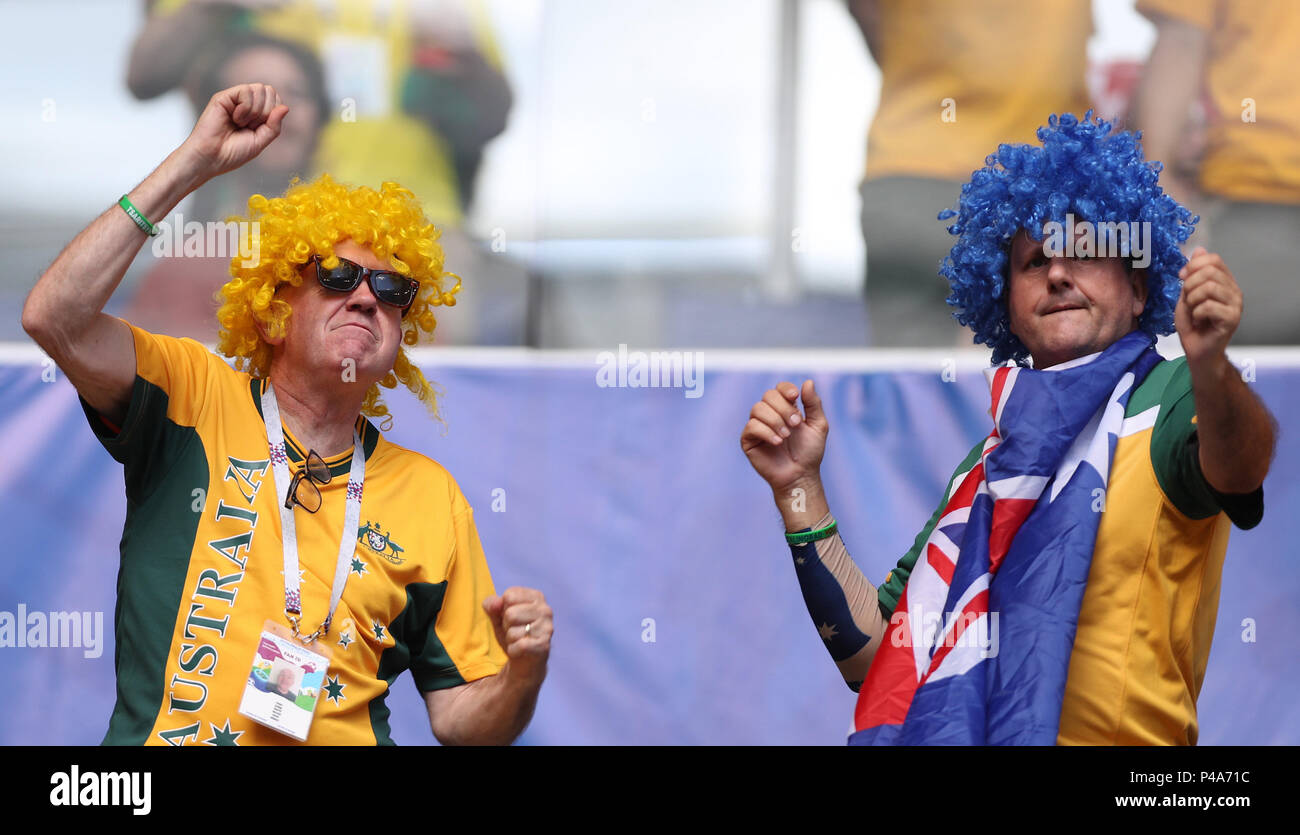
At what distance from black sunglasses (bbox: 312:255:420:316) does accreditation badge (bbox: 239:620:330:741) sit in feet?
2.45

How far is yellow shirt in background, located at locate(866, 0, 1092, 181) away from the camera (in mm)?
4242

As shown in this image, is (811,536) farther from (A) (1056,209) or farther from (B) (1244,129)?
(B) (1244,129)

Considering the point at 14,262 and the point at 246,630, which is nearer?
the point at 246,630

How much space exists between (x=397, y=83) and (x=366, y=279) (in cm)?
158

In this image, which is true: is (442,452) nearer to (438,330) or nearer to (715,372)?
(438,330)

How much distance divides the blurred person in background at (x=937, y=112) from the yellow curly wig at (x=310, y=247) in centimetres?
170

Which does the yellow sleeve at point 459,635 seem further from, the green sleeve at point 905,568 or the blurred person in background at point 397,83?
the blurred person in background at point 397,83

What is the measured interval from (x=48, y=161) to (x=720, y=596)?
8.53 feet

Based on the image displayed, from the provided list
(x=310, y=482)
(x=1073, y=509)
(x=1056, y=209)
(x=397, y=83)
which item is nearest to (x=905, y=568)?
(x=1073, y=509)

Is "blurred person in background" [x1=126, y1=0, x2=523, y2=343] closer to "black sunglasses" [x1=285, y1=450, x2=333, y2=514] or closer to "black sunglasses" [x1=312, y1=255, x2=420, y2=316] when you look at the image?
"black sunglasses" [x1=312, y1=255, x2=420, y2=316]

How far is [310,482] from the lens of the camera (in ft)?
9.24

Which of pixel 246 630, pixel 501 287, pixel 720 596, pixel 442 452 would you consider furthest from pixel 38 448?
pixel 720 596

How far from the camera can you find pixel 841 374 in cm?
425

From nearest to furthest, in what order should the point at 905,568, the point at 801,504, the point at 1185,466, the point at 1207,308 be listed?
the point at 1207,308 → the point at 1185,466 → the point at 801,504 → the point at 905,568
